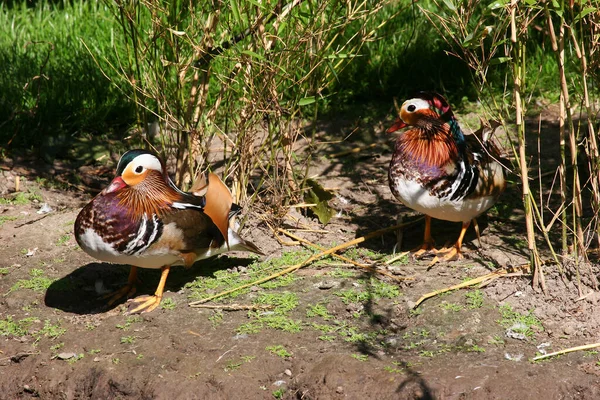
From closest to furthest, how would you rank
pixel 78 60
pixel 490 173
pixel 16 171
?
pixel 490 173, pixel 16 171, pixel 78 60

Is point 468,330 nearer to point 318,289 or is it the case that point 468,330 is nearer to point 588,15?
point 318,289

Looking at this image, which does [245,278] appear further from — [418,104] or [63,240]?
[418,104]

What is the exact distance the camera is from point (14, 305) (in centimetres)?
441

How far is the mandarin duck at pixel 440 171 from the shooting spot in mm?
4590

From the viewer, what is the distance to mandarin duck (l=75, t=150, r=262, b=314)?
4.23 meters

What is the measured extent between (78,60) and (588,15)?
14.0 ft

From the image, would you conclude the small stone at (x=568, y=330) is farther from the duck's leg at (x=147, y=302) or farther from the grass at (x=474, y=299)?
the duck's leg at (x=147, y=302)

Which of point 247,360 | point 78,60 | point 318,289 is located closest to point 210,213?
point 318,289

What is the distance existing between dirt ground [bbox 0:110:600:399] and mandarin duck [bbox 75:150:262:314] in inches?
7.5

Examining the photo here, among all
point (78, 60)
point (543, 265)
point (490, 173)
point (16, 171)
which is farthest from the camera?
point (78, 60)

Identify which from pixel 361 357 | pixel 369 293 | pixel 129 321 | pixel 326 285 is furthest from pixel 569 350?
pixel 129 321

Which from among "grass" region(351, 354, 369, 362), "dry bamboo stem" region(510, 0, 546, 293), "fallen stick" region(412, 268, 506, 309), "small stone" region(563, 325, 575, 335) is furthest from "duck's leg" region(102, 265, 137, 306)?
"small stone" region(563, 325, 575, 335)

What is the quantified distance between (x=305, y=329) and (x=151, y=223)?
100 centimetres

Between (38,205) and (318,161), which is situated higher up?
(318,161)
